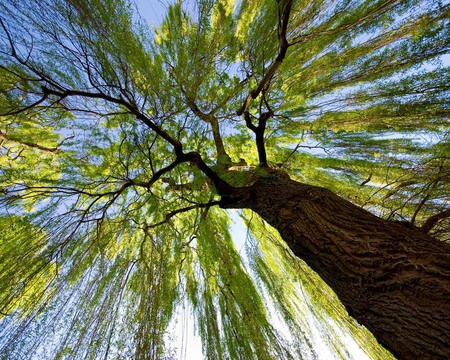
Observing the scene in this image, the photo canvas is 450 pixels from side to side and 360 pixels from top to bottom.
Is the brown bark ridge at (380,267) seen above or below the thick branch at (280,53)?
below

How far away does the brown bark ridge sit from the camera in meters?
0.92

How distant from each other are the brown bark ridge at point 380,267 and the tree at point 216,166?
11mm

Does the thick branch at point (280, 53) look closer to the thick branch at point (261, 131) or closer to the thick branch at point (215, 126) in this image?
the thick branch at point (261, 131)

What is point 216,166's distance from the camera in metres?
2.58

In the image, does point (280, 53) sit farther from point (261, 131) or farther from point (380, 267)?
point (380, 267)

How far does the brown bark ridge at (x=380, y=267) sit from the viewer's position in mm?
920

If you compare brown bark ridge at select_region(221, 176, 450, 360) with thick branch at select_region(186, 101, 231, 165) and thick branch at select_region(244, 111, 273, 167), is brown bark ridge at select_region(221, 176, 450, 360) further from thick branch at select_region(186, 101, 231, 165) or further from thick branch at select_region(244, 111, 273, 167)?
thick branch at select_region(186, 101, 231, 165)

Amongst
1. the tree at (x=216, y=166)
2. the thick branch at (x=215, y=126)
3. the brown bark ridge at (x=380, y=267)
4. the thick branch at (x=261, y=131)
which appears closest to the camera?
the brown bark ridge at (x=380, y=267)

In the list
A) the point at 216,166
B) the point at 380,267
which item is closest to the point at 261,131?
the point at 216,166

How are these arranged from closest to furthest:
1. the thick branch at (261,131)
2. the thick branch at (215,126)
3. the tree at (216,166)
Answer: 1. the tree at (216,166)
2. the thick branch at (261,131)
3. the thick branch at (215,126)

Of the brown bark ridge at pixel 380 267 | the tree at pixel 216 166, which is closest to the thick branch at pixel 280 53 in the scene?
the tree at pixel 216 166

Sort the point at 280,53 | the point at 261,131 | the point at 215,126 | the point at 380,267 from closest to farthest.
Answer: the point at 380,267 < the point at 280,53 < the point at 261,131 < the point at 215,126

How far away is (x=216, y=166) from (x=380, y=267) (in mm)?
1722

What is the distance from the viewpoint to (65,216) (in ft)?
7.73
